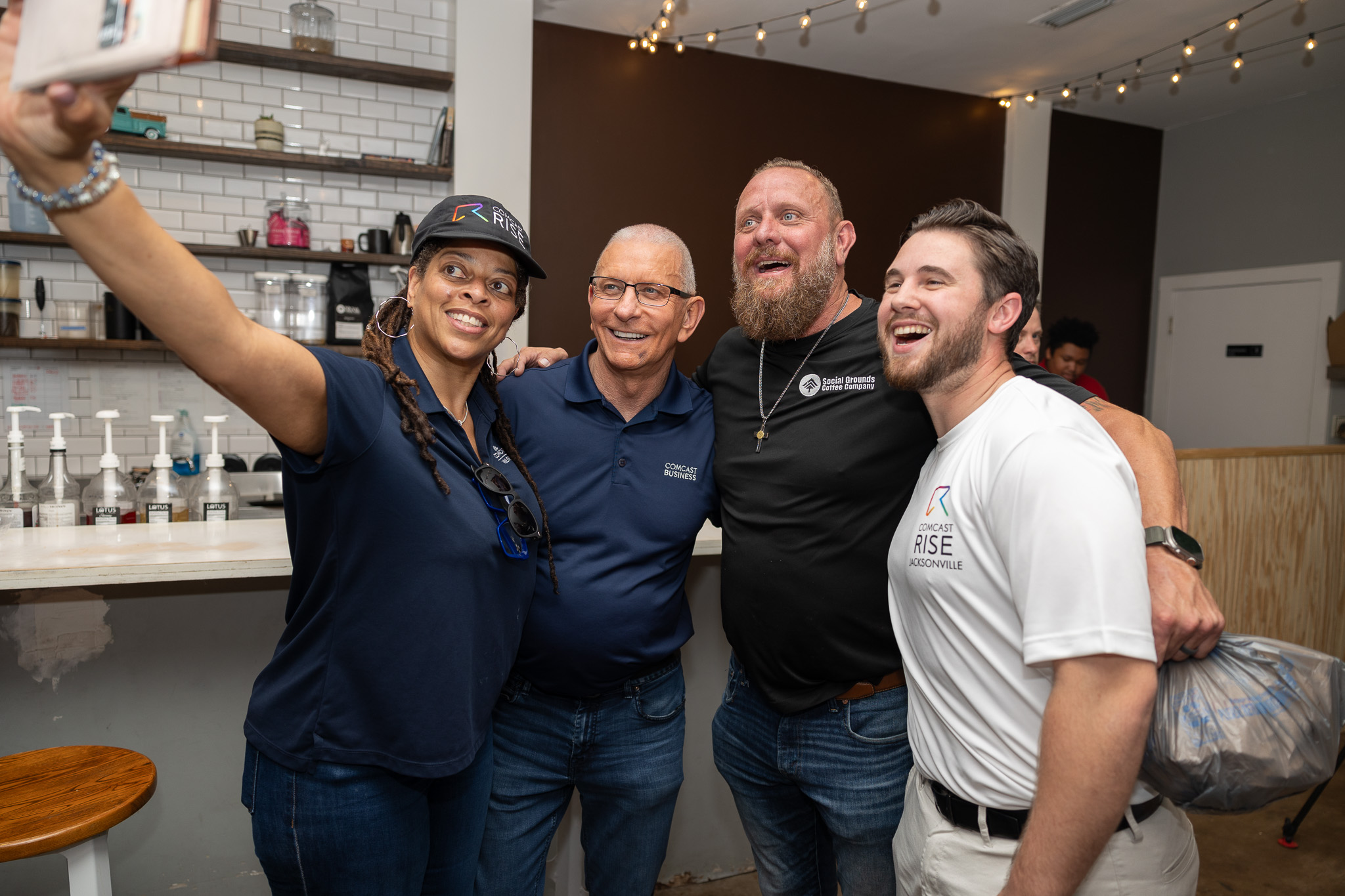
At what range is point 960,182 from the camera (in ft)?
19.3

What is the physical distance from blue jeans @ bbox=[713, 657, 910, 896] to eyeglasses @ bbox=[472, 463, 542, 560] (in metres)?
0.66

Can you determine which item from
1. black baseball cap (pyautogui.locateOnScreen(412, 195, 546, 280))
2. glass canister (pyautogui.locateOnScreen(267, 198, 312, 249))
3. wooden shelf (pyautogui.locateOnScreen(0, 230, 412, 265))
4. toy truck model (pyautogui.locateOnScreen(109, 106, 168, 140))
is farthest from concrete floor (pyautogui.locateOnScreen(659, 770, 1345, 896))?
toy truck model (pyautogui.locateOnScreen(109, 106, 168, 140))

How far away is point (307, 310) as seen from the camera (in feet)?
15.1

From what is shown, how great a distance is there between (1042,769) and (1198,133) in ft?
22.8

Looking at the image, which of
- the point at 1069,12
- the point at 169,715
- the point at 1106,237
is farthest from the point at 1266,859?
the point at 1106,237

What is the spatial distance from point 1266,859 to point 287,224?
532 cm

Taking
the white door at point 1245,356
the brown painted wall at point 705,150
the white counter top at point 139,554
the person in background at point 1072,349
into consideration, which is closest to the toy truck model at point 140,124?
the brown painted wall at point 705,150

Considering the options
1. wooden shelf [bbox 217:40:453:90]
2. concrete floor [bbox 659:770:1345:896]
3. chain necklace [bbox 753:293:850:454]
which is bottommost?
concrete floor [bbox 659:770:1345:896]

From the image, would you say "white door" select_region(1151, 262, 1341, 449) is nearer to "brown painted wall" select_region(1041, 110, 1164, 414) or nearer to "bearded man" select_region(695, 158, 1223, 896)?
"brown painted wall" select_region(1041, 110, 1164, 414)

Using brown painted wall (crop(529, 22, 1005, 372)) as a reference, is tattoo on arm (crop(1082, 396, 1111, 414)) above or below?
below

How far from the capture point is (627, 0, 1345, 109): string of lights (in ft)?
14.4

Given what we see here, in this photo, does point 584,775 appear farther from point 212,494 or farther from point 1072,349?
point 1072,349

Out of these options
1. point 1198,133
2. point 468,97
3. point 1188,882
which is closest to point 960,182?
point 1198,133

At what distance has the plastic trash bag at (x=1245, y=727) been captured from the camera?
40.6 inches
